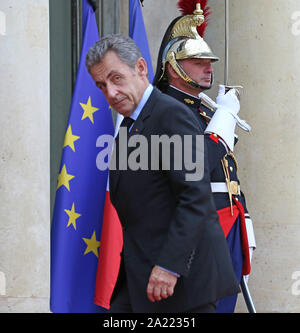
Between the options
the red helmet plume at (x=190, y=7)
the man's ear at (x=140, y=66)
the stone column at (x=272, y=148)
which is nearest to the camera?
the man's ear at (x=140, y=66)

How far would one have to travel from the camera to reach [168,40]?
473cm

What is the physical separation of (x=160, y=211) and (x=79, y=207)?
1.55 meters

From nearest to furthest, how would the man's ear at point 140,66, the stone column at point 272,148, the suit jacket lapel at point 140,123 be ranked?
the suit jacket lapel at point 140,123 < the man's ear at point 140,66 < the stone column at point 272,148

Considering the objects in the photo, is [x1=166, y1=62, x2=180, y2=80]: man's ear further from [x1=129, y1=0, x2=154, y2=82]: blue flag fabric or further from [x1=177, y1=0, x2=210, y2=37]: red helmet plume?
[x1=177, y1=0, x2=210, y2=37]: red helmet plume

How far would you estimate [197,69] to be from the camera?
451cm

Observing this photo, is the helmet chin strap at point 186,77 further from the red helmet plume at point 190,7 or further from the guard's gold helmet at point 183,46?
the red helmet plume at point 190,7

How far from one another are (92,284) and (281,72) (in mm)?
2375

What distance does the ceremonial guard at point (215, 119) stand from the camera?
432 centimetres

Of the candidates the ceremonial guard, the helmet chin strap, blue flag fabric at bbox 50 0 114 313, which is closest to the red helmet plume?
the ceremonial guard

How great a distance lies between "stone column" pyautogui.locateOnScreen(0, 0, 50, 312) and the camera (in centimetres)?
446

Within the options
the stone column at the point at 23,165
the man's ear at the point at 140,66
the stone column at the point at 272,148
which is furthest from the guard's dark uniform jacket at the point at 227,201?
the stone column at the point at 272,148

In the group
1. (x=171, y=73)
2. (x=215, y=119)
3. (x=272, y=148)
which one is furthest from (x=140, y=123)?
(x=272, y=148)

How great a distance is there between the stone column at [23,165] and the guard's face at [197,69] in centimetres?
87

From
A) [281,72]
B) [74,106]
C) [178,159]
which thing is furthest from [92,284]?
[281,72]
